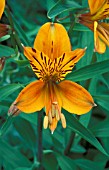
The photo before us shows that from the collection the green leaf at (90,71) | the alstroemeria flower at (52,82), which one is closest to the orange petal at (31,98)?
the alstroemeria flower at (52,82)

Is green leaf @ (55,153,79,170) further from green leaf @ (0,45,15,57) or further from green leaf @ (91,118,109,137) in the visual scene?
green leaf @ (0,45,15,57)

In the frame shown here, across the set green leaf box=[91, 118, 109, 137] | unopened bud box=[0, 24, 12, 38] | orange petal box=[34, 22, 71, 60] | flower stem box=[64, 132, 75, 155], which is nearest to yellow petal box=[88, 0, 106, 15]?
orange petal box=[34, 22, 71, 60]

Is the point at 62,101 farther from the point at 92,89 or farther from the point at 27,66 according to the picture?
the point at 92,89

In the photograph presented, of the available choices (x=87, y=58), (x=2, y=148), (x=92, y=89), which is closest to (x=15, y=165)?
(x=2, y=148)

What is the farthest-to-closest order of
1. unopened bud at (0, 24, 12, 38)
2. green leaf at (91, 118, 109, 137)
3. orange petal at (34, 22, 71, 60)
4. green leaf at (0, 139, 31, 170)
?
1. green leaf at (0, 139, 31, 170)
2. green leaf at (91, 118, 109, 137)
3. unopened bud at (0, 24, 12, 38)
4. orange petal at (34, 22, 71, 60)

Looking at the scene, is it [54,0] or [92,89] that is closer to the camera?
[54,0]
